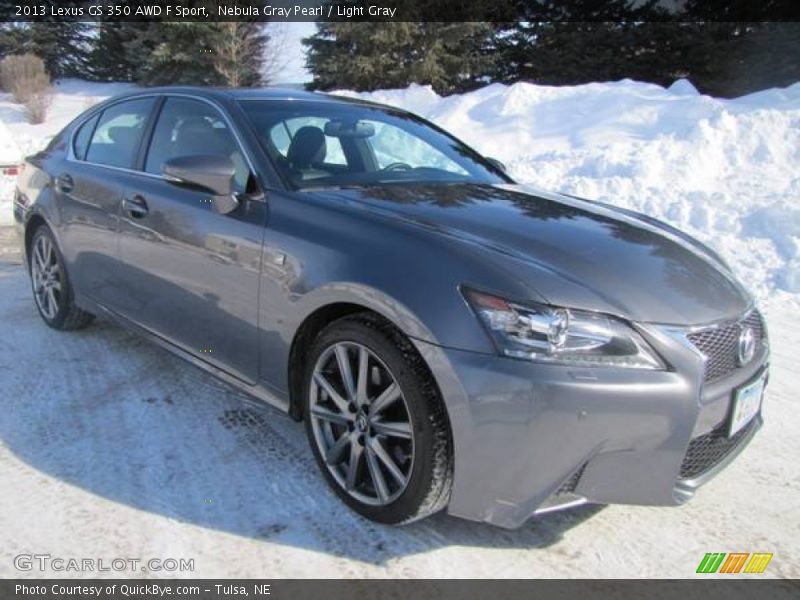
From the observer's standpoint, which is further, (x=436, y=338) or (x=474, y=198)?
(x=474, y=198)

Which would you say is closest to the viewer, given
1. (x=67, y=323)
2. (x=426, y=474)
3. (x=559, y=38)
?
(x=426, y=474)

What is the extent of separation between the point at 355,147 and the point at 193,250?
957mm

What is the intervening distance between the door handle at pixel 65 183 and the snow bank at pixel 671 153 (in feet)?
15.8

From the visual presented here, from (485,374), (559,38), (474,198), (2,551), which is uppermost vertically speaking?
(559,38)

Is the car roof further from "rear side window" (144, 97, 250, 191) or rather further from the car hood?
the car hood

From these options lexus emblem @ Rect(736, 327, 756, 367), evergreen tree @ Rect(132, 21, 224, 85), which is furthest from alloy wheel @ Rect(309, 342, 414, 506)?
evergreen tree @ Rect(132, 21, 224, 85)

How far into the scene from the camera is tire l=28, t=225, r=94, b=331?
4.30m

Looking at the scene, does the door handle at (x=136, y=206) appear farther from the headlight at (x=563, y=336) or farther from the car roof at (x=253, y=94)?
the headlight at (x=563, y=336)

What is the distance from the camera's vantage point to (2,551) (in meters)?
2.31

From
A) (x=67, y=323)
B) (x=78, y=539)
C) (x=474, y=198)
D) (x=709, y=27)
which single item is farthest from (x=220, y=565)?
(x=709, y=27)

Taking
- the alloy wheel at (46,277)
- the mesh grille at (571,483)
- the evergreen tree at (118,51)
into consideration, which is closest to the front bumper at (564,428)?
the mesh grille at (571,483)

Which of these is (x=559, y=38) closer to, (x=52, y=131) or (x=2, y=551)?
(x=52, y=131)

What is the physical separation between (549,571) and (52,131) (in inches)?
Result: 842

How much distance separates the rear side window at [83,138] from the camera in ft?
13.8
